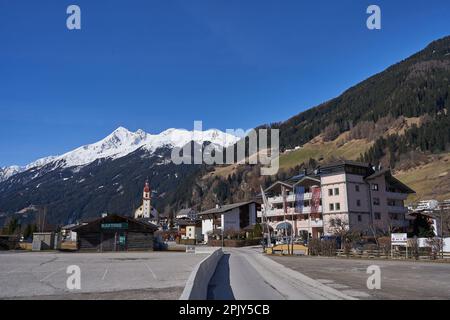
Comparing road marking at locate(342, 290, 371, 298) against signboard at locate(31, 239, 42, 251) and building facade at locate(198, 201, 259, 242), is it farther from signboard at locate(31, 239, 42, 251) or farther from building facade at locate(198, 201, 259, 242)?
building facade at locate(198, 201, 259, 242)

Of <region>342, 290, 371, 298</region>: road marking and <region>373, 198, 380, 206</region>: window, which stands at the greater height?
<region>373, 198, 380, 206</region>: window

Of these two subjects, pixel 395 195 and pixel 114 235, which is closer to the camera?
pixel 114 235

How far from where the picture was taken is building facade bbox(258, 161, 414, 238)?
65375mm

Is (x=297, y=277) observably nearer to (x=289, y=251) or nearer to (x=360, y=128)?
(x=289, y=251)

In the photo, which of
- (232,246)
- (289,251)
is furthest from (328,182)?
(289,251)

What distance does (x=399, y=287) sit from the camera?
1670 centimetres

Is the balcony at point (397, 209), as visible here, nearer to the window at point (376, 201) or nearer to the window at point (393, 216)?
the window at point (393, 216)

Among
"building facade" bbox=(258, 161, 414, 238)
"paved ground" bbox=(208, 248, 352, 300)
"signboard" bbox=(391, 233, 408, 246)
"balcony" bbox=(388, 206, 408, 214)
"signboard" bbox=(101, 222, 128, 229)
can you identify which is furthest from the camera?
"balcony" bbox=(388, 206, 408, 214)

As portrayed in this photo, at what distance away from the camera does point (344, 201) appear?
213ft

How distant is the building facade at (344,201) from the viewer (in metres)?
65.4

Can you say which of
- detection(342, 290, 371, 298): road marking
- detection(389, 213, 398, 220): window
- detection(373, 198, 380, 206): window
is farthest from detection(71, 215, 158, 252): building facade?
detection(342, 290, 371, 298): road marking

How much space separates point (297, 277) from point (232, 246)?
52.1 metres

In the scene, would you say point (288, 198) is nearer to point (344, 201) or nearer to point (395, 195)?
point (344, 201)

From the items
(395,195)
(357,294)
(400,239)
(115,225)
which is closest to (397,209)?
(395,195)
